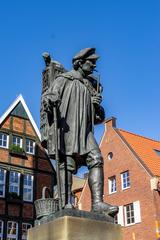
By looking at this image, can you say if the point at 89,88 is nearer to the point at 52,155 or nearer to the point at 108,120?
the point at 52,155

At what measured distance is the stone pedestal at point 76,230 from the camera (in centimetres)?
411

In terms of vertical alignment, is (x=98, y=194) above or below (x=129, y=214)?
below

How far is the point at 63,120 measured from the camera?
202 inches

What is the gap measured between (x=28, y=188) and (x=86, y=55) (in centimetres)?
2054

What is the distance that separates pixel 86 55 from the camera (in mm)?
5480

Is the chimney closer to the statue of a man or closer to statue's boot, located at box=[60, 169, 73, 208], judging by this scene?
the statue of a man

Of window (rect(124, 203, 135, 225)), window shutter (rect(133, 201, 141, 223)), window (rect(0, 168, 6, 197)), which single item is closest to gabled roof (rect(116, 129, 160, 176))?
window shutter (rect(133, 201, 141, 223))

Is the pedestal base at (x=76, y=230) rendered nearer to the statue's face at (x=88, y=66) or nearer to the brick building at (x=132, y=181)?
the statue's face at (x=88, y=66)

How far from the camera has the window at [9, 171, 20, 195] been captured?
24672 mm

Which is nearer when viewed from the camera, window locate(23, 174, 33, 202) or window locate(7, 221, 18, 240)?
window locate(7, 221, 18, 240)

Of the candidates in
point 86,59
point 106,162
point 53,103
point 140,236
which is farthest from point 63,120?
point 106,162

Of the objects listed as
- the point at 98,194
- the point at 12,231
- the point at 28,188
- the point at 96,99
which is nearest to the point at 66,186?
the point at 98,194

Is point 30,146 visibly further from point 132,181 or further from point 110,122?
point 132,181

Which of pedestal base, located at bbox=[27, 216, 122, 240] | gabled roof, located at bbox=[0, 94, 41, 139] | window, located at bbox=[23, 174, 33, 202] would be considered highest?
gabled roof, located at bbox=[0, 94, 41, 139]
